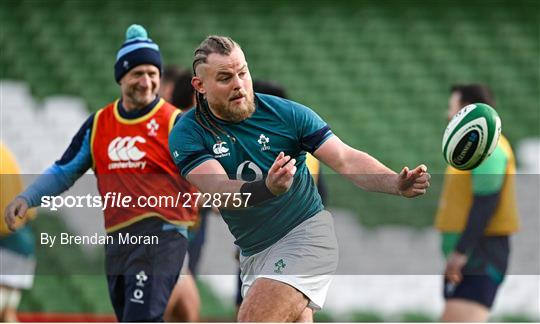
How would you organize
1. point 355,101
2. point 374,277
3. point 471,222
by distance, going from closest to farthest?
point 471,222 < point 374,277 < point 355,101

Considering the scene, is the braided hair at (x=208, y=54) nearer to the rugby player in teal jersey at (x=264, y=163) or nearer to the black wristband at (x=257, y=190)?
the rugby player in teal jersey at (x=264, y=163)

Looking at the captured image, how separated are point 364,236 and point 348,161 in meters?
6.17

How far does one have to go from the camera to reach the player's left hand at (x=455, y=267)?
6.77 meters

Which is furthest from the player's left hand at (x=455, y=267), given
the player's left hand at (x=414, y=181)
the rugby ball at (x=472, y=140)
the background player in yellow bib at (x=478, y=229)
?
the player's left hand at (x=414, y=181)

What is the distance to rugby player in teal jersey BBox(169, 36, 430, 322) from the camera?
473 cm

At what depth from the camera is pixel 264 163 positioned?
4.86 metres

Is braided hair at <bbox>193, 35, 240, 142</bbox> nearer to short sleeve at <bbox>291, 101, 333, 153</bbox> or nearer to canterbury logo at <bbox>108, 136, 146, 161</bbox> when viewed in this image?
short sleeve at <bbox>291, 101, 333, 153</bbox>

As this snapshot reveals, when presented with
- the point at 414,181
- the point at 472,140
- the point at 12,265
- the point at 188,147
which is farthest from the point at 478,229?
the point at 12,265

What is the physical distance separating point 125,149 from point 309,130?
1357 mm

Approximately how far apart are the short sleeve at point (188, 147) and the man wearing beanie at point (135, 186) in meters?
0.90

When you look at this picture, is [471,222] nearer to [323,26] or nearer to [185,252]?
[185,252]

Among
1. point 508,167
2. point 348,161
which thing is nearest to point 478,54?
point 508,167

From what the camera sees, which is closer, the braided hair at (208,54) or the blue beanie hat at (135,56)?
the braided hair at (208,54)

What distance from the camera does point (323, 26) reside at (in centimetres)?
1343
